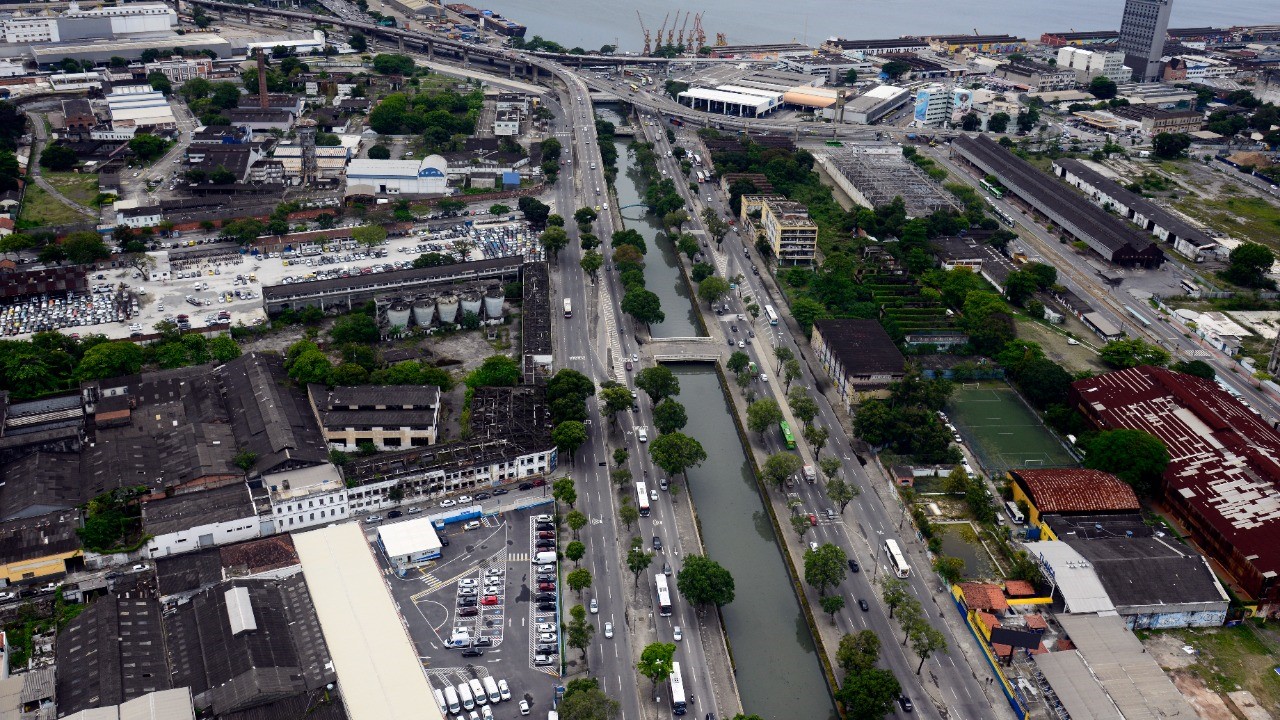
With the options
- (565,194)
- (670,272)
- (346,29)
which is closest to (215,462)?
(670,272)

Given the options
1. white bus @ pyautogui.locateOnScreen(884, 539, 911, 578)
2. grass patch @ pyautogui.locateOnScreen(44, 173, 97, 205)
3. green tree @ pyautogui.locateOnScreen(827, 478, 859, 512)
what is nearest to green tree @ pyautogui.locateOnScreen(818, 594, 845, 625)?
white bus @ pyautogui.locateOnScreen(884, 539, 911, 578)

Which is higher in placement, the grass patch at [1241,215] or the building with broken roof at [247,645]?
the grass patch at [1241,215]

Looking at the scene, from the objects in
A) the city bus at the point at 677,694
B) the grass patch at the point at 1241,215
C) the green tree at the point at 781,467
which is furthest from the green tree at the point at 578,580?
the grass patch at the point at 1241,215

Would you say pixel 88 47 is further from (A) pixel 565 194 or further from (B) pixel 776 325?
(B) pixel 776 325

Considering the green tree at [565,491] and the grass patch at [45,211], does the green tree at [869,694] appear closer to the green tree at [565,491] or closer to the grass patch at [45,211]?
the green tree at [565,491]

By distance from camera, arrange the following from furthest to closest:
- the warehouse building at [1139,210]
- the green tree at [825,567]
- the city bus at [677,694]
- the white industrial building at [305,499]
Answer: the warehouse building at [1139,210]
the white industrial building at [305,499]
the green tree at [825,567]
the city bus at [677,694]

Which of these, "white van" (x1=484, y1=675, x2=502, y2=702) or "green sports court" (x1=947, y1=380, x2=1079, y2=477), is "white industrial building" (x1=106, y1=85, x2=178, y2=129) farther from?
"green sports court" (x1=947, y1=380, x2=1079, y2=477)

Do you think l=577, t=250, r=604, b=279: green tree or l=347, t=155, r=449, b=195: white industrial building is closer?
l=577, t=250, r=604, b=279: green tree
